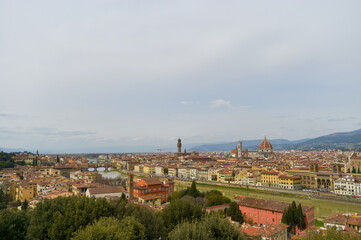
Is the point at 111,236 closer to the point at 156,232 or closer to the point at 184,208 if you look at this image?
the point at 156,232

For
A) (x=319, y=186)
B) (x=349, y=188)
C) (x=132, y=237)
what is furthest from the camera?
(x=319, y=186)

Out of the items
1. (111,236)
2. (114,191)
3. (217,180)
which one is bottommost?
(217,180)

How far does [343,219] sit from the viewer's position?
1817 centimetres

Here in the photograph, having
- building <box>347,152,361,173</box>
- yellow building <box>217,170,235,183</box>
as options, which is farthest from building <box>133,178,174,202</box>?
building <box>347,152,361,173</box>

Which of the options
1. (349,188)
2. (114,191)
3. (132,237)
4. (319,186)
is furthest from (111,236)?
(319,186)

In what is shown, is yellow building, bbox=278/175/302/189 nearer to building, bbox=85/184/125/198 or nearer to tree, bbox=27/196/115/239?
building, bbox=85/184/125/198

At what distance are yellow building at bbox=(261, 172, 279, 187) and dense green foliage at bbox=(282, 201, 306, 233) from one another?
28242 mm

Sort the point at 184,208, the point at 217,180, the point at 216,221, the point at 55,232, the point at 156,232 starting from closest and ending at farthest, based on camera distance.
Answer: the point at 216,221
the point at 55,232
the point at 156,232
the point at 184,208
the point at 217,180

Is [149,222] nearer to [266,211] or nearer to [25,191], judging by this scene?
[266,211]

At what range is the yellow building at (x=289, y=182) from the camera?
1743 inches

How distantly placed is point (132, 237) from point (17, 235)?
7139mm

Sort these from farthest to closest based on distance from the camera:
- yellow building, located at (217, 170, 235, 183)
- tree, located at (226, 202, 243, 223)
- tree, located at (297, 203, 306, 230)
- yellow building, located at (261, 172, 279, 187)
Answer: yellow building, located at (217, 170, 235, 183) → yellow building, located at (261, 172, 279, 187) → tree, located at (226, 202, 243, 223) → tree, located at (297, 203, 306, 230)

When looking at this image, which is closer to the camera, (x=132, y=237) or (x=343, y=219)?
(x=132, y=237)

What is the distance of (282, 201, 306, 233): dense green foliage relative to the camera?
746 inches
